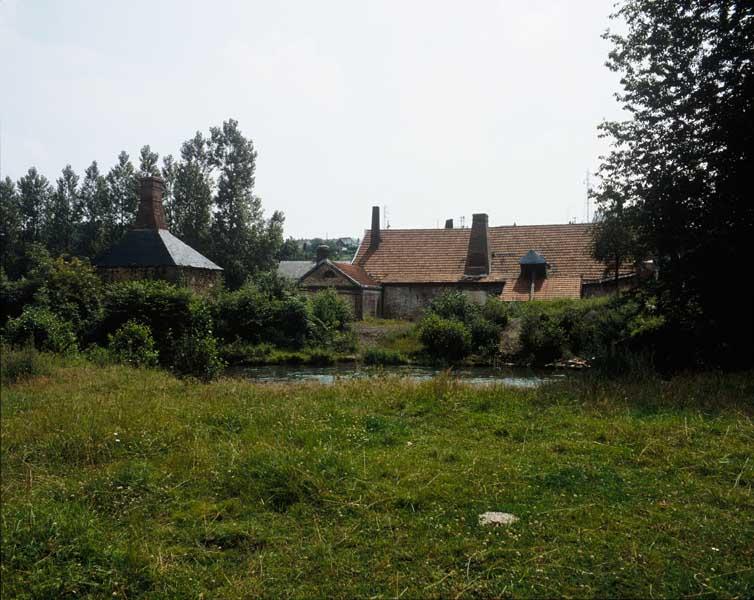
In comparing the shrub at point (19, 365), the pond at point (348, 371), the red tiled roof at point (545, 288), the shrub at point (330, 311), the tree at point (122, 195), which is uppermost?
the tree at point (122, 195)

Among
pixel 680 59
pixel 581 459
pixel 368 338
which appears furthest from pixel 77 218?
pixel 581 459

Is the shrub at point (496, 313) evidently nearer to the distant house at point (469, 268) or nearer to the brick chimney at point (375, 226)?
the distant house at point (469, 268)

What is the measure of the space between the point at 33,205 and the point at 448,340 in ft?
101

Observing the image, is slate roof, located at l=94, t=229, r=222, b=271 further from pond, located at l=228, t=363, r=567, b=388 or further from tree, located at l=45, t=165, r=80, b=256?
tree, located at l=45, t=165, r=80, b=256

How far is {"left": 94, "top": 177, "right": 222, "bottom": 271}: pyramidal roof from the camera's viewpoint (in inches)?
1171

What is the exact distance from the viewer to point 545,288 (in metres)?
32.5

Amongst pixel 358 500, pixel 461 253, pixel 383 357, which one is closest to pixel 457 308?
pixel 383 357

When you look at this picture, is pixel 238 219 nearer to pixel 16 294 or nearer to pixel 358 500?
pixel 16 294

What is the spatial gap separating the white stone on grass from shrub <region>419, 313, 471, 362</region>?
67.1ft

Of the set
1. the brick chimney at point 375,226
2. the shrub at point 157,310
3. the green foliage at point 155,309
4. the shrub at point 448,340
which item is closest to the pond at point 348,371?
the shrub at point 448,340

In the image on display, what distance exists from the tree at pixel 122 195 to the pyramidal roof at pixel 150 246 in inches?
786

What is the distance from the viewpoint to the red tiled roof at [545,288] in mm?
31594

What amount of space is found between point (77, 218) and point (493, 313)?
39.6 metres

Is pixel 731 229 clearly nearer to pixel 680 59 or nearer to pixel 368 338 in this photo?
pixel 680 59
